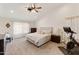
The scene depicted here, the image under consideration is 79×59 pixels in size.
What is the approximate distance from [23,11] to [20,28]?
344 millimetres

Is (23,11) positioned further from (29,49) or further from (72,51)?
(72,51)

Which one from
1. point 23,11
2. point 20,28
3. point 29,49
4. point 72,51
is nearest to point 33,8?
point 23,11

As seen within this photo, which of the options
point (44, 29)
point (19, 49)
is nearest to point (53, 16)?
point (44, 29)

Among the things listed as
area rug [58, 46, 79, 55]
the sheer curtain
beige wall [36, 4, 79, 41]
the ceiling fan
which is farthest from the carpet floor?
the ceiling fan

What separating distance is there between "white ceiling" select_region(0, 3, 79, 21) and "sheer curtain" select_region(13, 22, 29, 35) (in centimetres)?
10

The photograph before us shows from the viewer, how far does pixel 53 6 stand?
1854mm

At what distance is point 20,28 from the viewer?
197 centimetres

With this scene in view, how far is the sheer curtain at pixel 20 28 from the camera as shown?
193 cm

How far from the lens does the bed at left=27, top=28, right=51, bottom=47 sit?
6.20 ft

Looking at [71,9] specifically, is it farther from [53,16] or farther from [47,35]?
[47,35]

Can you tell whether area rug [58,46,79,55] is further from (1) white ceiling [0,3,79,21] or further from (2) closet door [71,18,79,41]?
(1) white ceiling [0,3,79,21]

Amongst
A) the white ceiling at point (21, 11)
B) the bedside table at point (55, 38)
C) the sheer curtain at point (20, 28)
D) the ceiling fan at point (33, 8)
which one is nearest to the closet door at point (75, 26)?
the bedside table at point (55, 38)

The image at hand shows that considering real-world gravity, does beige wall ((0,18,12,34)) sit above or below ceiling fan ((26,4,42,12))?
below

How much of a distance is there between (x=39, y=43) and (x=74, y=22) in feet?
2.53
